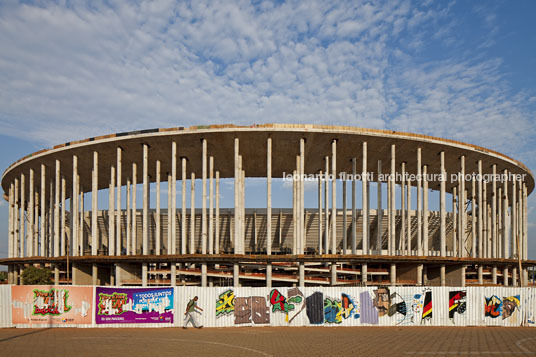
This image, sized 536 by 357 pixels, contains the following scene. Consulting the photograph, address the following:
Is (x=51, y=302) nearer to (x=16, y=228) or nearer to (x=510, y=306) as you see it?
(x=510, y=306)

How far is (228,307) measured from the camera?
23.5 meters

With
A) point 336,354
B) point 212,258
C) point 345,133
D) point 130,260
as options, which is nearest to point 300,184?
point 345,133

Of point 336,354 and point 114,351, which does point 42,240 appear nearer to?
point 114,351

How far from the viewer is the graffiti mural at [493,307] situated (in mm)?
24547

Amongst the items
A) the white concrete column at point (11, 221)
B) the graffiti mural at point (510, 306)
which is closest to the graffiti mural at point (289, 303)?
the graffiti mural at point (510, 306)

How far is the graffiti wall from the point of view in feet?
76.6

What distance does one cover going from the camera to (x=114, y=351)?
1628 centimetres

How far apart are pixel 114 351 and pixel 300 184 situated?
27.1 m

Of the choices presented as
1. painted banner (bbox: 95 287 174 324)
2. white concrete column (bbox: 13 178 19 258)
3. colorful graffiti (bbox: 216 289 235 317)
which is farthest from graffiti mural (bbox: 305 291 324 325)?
white concrete column (bbox: 13 178 19 258)

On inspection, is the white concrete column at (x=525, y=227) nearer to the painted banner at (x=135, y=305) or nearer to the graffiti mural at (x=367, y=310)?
the graffiti mural at (x=367, y=310)

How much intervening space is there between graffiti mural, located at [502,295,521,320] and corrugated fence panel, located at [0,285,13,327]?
27045 millimetres

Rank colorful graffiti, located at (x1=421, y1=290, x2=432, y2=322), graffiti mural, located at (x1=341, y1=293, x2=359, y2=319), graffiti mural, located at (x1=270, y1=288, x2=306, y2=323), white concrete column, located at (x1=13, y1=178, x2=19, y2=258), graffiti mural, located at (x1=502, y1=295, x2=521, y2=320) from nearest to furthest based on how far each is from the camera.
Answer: graffiti mural, located at (x1=270, y1=288, x2=306, y2=323) → graffiti mural, located at (x1=341, y1=293, x2=359, y2=319) → colorful graffiti, located at (x1=421, y1=290, x2=432, y2=322) → graffiti mural, located at (x1=502, y1=295, x2=521, y2=320) → white concrete column, located at (x1=13, y1=178, x2=19, y2=258)

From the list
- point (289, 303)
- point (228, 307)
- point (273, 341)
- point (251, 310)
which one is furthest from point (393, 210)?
point (273, 341)

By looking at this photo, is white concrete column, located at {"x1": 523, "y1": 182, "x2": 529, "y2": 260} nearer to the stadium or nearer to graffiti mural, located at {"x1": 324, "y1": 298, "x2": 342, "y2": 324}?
the stadium
